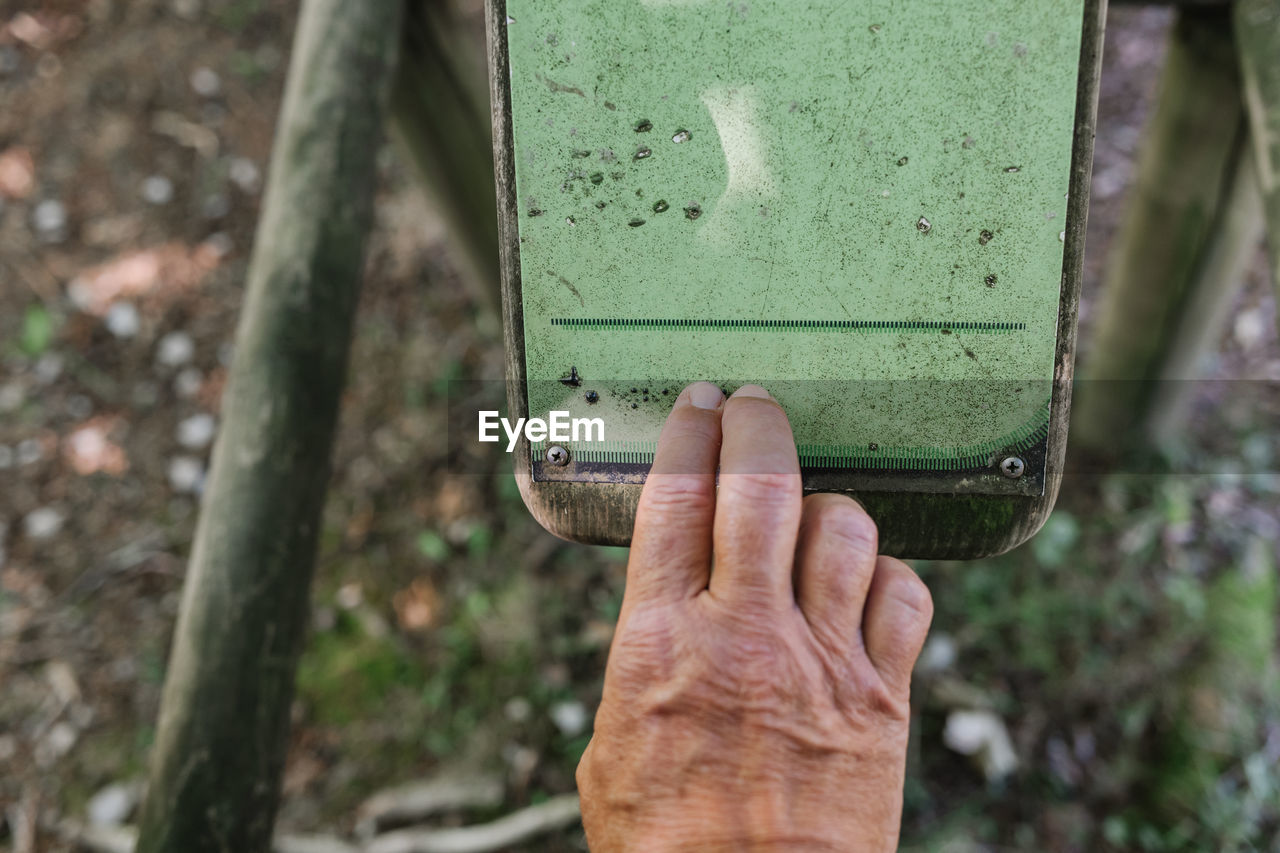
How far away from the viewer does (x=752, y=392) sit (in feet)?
2.50

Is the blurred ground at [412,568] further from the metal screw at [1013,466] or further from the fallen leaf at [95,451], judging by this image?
the metal screw at [1013,466]

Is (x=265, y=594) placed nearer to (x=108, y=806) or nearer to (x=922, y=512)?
(x=922, y=512)

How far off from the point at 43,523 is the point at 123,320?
1.80ft

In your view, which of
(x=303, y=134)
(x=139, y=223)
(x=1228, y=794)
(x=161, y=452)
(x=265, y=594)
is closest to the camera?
(x=265, y=594)

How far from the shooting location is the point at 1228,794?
1408 millimetres

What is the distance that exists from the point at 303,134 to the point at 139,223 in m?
1.51

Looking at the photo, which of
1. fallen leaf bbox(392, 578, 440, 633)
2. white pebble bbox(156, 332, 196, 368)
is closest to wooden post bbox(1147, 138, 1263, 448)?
fallen leaf bbox(392, 578, 440, 633)

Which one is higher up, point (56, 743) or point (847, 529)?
point (847, 529)

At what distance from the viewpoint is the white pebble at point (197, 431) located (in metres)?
2.01

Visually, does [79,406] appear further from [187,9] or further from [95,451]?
[187,9]

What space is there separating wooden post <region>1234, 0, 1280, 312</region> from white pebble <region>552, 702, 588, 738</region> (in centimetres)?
128

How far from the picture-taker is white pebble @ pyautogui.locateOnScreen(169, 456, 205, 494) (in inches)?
77.2

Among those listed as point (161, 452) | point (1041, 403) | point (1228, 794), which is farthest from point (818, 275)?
point (161, 452)

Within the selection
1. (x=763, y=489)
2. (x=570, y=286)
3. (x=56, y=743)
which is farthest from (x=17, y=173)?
(x=763, y=489)
